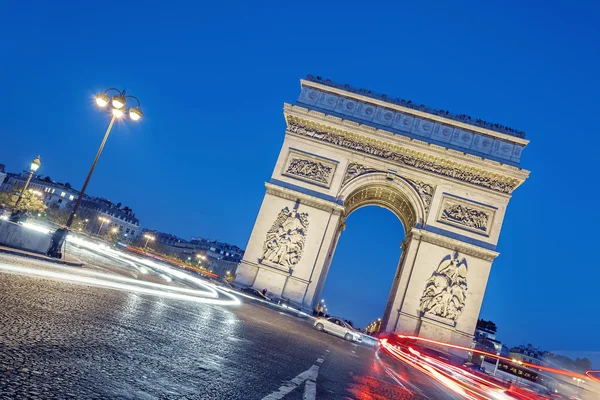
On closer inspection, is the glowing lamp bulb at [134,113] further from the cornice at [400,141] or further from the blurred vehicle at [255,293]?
the cornice at [400,141]

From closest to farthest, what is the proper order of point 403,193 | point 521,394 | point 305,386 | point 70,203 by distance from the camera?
point 305,386 → point 521,394 → point 403,193 → point 70,203

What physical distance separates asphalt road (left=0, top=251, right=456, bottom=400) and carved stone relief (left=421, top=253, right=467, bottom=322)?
60.3ft

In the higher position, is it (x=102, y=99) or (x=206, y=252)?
(x=102, y=99)

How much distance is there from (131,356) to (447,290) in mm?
23438

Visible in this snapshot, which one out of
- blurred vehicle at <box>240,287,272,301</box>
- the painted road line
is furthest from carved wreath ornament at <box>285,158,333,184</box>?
the painted road line

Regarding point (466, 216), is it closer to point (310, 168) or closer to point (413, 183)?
point (413, 183)

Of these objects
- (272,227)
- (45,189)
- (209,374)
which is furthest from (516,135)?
(45,189)

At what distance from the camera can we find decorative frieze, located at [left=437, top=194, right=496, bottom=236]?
25.5 metres

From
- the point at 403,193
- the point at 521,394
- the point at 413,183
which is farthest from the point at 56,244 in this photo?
the point at 413,183

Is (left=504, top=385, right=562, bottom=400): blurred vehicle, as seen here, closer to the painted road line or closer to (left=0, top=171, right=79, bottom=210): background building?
the painted road line

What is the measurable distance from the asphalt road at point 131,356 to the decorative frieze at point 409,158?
20498 millimetres

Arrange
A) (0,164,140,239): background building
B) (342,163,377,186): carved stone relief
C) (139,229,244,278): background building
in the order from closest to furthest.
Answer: (342,163,377,186): carved stone relief < (0,164,140,239): background building < (139,229,244,278): background building

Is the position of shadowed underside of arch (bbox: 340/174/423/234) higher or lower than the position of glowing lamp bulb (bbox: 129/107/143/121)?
higher

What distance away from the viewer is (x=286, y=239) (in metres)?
26.2
